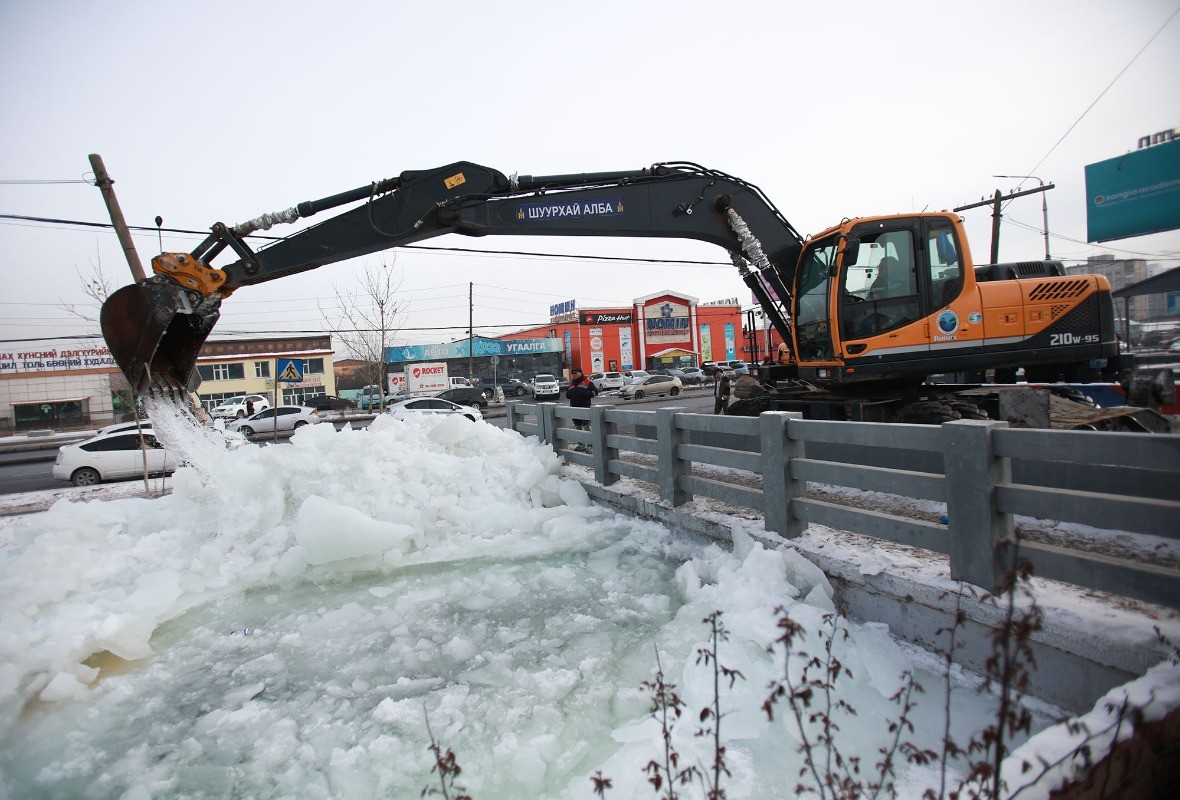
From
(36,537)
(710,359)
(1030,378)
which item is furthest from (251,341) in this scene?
(1030,378)

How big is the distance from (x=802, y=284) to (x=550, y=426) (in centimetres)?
413

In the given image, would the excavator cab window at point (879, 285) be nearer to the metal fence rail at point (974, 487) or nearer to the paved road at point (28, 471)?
the metal fence rail at point (974, 487)

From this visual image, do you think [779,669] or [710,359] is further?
[710,359]

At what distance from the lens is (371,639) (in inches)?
179

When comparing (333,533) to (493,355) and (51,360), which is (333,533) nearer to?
(493,355)

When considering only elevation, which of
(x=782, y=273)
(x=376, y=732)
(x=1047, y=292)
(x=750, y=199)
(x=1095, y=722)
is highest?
(x=750, y=199)

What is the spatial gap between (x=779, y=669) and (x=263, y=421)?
91.7 ft

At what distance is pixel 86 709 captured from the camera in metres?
3.81

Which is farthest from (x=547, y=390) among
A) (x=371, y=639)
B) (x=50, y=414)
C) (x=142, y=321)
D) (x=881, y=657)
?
(x=881, y=657)

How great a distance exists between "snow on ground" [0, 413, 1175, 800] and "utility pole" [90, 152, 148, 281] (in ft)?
23.2

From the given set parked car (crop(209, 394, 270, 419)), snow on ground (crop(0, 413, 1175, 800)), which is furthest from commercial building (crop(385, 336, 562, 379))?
snow on ground (crop(0, 413, 1175, 800))

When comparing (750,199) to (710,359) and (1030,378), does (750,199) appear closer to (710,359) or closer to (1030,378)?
(1030,378)

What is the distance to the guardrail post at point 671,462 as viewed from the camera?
20.6 ft

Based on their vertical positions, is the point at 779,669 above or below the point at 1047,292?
below
